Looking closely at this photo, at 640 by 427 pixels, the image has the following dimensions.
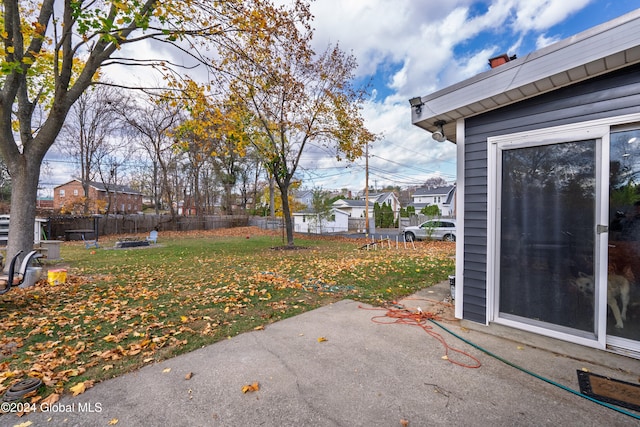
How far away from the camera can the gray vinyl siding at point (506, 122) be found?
Result: 270cm

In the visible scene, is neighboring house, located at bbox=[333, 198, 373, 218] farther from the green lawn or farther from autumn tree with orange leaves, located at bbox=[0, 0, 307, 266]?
autumn tree with orange leaves, located at bbox=[0, 0, 307, 266]

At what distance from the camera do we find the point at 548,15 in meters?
5.52

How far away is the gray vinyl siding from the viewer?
2703 mm

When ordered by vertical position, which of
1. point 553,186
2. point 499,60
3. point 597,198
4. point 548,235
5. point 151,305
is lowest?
point 151,305

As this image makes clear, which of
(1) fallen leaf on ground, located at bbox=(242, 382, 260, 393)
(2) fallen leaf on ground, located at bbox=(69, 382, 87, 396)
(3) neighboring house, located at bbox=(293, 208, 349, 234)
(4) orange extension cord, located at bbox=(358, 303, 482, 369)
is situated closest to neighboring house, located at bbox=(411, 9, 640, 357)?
(4) orange extension cord, located at bbox=(358, 303, 482, 369)

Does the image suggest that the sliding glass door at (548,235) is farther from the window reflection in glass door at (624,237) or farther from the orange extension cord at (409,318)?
the orange extension cord at (409,318)

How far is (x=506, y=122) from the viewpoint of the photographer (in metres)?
3.37

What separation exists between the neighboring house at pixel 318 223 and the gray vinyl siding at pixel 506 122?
57.5 ft

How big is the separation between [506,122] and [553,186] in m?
0.88

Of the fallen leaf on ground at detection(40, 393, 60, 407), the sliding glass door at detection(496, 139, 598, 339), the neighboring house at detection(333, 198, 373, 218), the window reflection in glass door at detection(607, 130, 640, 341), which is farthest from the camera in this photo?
the neighboring house at detection(333, 198, 373, 218)

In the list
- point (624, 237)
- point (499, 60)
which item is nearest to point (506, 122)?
point (499, 60)

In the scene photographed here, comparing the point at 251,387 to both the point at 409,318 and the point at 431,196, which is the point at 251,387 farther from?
the point at 431,196

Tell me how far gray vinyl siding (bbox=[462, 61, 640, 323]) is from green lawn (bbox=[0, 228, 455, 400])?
5.42ft

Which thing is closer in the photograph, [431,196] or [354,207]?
[354,207]
